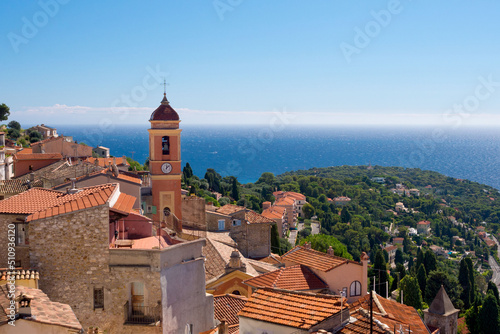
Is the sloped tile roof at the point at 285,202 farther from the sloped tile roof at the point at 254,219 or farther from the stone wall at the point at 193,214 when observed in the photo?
the stone wall at the point at 193,214

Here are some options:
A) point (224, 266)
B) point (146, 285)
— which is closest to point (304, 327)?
point (146, 285)

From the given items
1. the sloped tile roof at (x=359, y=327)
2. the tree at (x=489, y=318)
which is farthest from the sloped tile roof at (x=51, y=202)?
the tree at (x=489, y=318)

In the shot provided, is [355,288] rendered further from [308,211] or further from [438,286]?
[308,211]

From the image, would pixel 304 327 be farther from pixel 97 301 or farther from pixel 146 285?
pixel 97 301

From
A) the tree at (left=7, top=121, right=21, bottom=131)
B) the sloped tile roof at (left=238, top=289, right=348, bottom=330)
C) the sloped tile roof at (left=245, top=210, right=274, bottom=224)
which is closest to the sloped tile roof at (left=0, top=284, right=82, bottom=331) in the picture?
the sloped tile roof at (left=238, top=289, right=348, bottom=330)

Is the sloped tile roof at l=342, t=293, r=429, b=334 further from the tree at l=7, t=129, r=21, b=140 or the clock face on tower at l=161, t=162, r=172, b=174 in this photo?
the tree at l=7, t=129, r=21, b=140

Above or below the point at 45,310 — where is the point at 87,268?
above

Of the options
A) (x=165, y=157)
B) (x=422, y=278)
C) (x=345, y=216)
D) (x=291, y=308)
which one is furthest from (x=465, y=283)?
(x=345, y=216)
